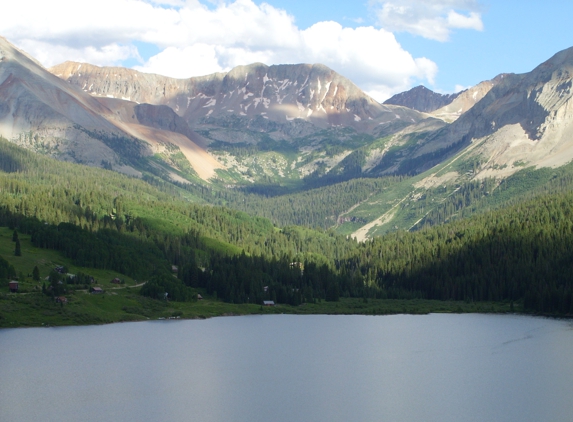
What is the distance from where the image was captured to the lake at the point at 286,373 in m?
79.5

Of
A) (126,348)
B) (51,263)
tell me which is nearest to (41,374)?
(126,348)

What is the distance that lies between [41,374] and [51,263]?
78557 mm

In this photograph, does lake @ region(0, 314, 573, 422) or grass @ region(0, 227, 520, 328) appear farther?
grass @ region(0, 227, 520, 328)

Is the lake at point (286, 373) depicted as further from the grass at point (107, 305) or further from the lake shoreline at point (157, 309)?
the grass at point (107, 305)

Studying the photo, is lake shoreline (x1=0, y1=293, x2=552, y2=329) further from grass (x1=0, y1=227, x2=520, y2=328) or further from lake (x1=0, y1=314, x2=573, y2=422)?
lake (x1=0, y1=314, x2=573, y2=422)

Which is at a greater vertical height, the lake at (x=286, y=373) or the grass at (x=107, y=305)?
the grass at (x=107, y=305)

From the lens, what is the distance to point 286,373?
99.5 metres

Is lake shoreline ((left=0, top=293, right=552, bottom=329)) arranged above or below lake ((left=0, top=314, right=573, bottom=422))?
above

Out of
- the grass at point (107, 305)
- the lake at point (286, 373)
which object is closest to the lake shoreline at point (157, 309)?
the grass at point (107, 305)

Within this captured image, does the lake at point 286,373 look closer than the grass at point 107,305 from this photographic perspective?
Yes

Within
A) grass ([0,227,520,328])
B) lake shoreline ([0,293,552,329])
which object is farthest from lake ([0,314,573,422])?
grass ([0,227,520,328])

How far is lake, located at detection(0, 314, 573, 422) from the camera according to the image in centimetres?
7950

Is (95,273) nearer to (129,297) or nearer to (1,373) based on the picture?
(129,297)

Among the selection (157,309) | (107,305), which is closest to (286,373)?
(107,305)
